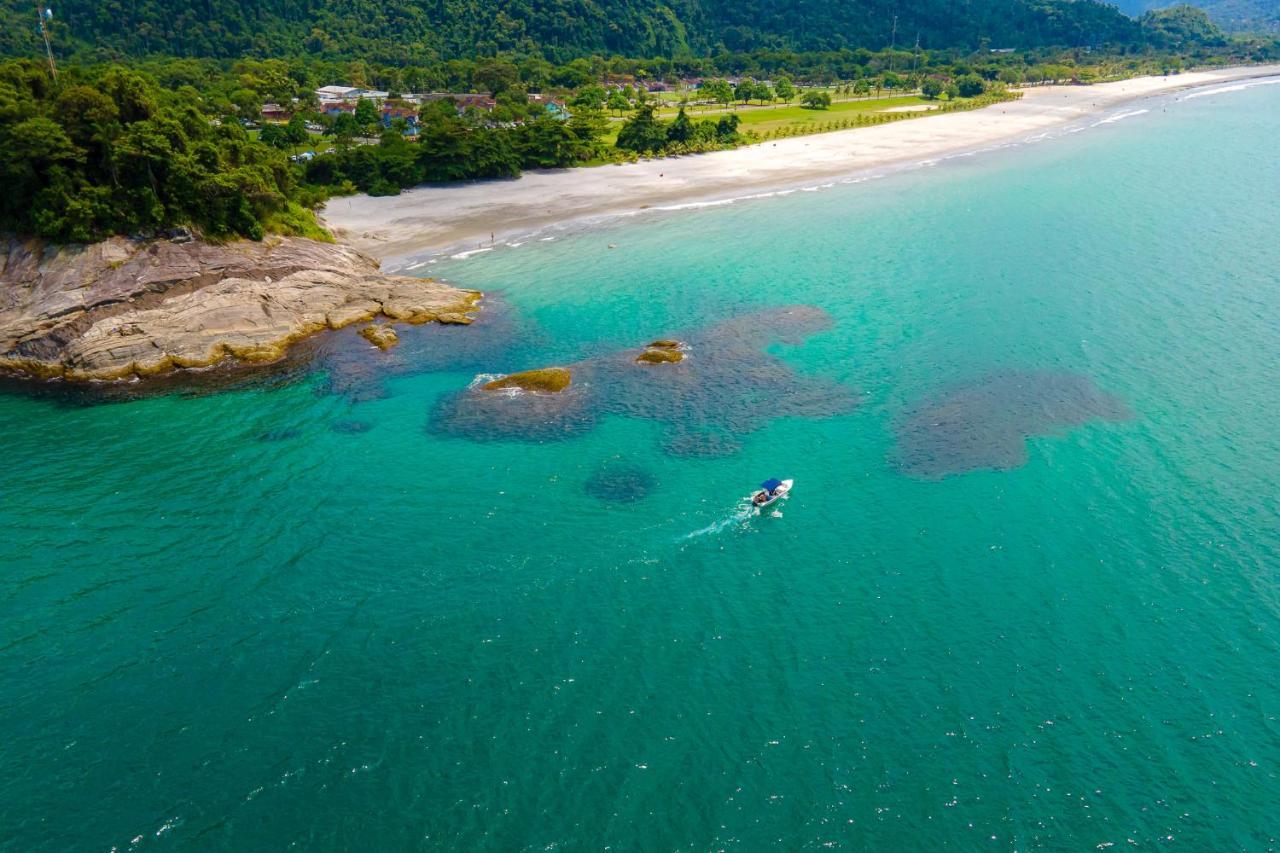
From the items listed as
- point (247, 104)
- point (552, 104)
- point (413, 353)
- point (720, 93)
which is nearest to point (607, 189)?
point (413, 353)

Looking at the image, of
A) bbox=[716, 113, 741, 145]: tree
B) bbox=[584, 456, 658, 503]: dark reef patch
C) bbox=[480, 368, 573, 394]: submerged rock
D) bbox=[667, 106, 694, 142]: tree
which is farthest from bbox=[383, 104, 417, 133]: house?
bbox=[584, 456, 658, 503]: dark reef patch

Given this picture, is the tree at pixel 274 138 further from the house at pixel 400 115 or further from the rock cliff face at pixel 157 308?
the rock cliff face at pixel 157 308

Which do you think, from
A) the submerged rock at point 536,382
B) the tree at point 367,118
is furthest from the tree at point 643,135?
the submerged rock at point 536,382

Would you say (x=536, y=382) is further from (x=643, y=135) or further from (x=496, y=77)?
(x=496, y=77)

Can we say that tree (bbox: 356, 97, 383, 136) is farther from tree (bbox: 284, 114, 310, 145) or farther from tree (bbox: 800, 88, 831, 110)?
tree (bbox: 800, 88, 831, 110)

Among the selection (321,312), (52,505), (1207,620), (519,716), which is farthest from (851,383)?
(52,505)

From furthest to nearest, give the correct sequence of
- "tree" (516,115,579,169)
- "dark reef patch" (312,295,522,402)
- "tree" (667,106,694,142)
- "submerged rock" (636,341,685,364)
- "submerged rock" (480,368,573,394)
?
"tree" (667,106,694,142)
"tree" (516,115,579,169)
"submerged rock" (636,341,685,364)
"dark reef patch" (312,295,522,402)
"submerged rock" (480,368,573,394)
